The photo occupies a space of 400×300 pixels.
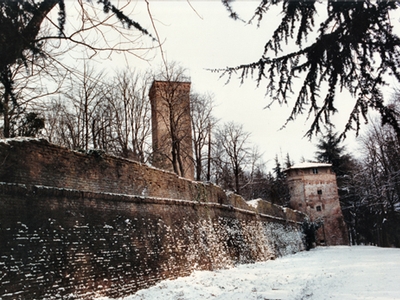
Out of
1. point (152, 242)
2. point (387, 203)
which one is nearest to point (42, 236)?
point (152, 242)

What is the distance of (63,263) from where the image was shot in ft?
22.6

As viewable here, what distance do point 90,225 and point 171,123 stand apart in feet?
40.5

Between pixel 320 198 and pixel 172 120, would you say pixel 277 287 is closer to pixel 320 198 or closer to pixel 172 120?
pixel 172 120

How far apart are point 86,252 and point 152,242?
8.54 feet

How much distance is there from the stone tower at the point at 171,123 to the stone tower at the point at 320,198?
57.1 ft

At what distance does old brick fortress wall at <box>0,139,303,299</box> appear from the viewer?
6.34 metres

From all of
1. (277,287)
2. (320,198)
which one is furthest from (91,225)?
(320,198)

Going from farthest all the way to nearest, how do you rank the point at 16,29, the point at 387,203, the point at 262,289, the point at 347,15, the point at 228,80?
the point at 387,203 → the point at 262,289 → the point at 228,80 → the point at 347,15 → the point at 16,29

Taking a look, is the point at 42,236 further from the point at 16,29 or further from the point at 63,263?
the point at 16,29

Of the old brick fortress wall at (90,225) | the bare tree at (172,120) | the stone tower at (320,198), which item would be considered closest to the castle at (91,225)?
the old brick fortress wall at (90,225)

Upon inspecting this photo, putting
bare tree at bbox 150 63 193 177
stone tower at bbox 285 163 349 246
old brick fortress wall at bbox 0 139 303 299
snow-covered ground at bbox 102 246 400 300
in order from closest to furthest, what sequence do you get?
old brick fortress wall at bbox 0 139 303 299, snow-covered ground at bbox 102 246 400 300, bare tree at bbox 150 63 193 177, stone tower at bbox 285 163 349 246

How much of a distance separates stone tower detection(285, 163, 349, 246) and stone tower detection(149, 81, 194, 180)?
57.1ft

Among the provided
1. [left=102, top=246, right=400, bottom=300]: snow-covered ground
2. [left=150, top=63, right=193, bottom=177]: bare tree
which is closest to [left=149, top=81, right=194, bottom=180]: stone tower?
[left=150, top=63, right=193, bottom=177]: bare tree

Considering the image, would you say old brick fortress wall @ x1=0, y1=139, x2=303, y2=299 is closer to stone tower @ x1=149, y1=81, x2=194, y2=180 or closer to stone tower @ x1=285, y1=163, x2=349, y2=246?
→ stone tower @ x1=149, y1=81, x2=194, y2=180
